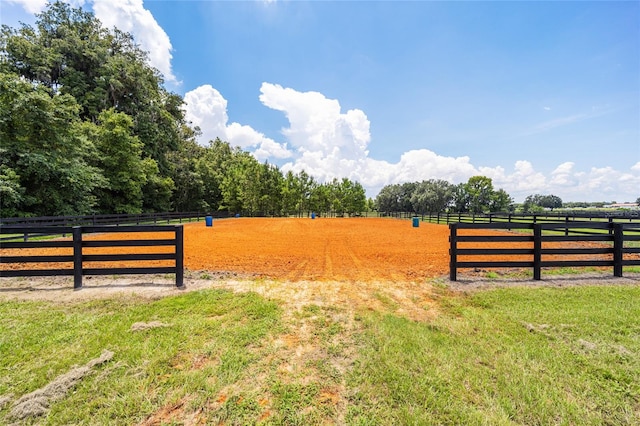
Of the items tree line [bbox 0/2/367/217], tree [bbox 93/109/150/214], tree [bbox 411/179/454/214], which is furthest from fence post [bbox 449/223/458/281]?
tree [bbox 411/179/454/214]

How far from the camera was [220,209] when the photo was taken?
42094mm

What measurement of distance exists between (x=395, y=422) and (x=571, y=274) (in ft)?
22.4

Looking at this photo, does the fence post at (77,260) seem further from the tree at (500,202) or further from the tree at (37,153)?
the tree at (500,202)

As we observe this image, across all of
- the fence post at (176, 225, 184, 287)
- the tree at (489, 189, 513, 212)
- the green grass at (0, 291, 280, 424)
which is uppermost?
the tree at (489, 189, 513, 212)

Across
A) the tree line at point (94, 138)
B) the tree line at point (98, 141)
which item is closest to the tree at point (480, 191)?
the tree line at point (98, 141)

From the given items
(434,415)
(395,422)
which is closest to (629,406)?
(434,415)

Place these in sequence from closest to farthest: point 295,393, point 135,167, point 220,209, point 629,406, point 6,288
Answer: point 629,406 → point 295,393 → point 6,288 → point 135,167 → point 220,209

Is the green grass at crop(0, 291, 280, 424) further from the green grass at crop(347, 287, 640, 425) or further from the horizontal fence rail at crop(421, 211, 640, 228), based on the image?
the horizontal fence rail at crop(421, 211, 640, 228)

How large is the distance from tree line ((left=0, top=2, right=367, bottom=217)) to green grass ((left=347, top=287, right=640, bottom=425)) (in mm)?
18173

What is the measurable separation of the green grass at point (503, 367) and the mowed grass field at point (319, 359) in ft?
0.05

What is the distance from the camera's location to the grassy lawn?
196cm

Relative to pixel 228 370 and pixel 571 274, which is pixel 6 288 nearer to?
pixel 228 370

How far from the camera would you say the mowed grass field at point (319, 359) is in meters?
1.97

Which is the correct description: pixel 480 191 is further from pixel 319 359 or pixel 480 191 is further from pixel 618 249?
pixel 319 359
